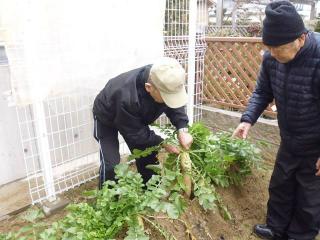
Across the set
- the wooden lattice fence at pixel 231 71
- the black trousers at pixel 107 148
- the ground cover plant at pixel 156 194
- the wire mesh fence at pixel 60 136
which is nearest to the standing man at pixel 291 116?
the ground cover plant at pixel 156 194

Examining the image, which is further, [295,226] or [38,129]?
[38,129]

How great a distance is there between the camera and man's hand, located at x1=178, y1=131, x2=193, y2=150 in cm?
255

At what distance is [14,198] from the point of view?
10.8 ft

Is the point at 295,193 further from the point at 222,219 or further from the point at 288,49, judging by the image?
the point at 288,49

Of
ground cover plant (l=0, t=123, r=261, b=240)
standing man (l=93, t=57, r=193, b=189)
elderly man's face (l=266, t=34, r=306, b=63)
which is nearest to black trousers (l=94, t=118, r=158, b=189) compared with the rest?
standing man (l=93, t=57, r=193, b=189)

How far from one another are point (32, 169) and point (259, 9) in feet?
38.5

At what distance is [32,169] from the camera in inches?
138

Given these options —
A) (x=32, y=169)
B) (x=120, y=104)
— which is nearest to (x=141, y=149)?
(x=120, y=104)

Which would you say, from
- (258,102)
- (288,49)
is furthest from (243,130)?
(288,49)

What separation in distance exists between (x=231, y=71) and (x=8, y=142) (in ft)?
10.6

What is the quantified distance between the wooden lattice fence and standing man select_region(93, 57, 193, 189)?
254 cm

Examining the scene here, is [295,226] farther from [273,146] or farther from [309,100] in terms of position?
[273,146]

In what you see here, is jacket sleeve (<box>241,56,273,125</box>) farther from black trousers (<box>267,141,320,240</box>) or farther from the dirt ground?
the dirt ground

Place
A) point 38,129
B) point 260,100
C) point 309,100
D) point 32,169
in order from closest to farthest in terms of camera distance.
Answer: point 309,100, point 260,100, point 38,129, point 32,169
